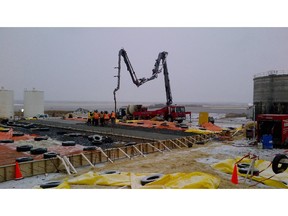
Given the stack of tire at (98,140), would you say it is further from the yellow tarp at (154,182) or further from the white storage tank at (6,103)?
the white storage tank at (6,103)

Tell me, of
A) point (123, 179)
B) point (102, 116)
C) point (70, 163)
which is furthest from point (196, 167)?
point (102, 116)

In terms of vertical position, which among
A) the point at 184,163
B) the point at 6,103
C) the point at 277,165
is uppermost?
the point at 6,103

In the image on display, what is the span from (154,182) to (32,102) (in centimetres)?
3241

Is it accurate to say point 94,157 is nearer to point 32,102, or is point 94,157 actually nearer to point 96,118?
point 96,118

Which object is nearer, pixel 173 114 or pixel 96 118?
pixel 96 118

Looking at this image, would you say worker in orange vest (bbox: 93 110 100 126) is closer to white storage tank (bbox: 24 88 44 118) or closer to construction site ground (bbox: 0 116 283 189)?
construction site ground (bbox: 0 116 283 189)

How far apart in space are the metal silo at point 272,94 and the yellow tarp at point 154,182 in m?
26.2

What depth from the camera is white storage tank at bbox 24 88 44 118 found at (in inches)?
1437

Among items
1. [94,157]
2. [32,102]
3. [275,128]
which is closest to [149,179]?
[94,157]

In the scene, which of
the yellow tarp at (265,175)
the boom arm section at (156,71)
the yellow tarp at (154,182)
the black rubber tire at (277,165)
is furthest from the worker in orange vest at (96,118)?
the black rubber tire at (277,165)

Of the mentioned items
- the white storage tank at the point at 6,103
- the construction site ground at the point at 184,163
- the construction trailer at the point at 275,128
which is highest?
the white storage tank at the point at 6,103

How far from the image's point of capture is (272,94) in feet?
106

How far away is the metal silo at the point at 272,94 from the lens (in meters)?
31.3

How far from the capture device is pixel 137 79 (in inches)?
Answer: 1232
